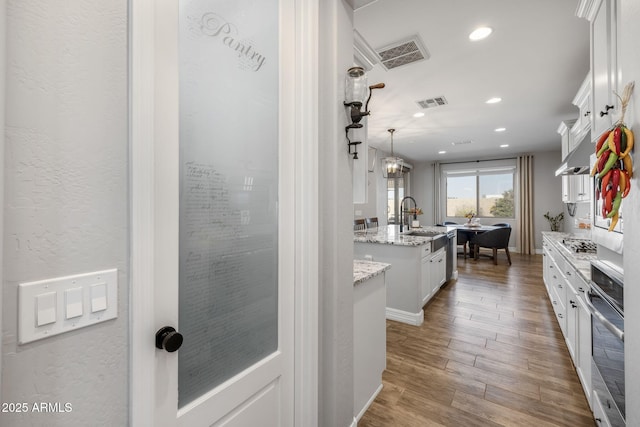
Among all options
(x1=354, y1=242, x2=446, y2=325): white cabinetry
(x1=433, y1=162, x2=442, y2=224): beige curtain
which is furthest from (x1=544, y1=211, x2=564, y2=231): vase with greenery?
(x1=354, y1=242, x2=446, y2=325): white cabinetry

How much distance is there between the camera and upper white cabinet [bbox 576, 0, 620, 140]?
132cm

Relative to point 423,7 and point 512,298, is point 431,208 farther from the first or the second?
point 423,7

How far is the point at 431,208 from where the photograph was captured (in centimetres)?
907

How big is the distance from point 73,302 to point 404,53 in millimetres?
3045

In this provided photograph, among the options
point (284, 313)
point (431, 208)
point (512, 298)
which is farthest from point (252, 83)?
point (431, 208)

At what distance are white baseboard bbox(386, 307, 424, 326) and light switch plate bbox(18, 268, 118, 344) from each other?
307 cm

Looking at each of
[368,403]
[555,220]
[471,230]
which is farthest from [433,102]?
[555,220]

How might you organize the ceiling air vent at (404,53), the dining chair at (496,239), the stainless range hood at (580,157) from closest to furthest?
the stainless range hood at (580,157) → the ceiling air vent at (404,53) → the dining chair at (496,239)

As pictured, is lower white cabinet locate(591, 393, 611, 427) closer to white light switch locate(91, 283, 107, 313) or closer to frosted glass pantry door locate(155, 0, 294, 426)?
frosted glass pantry door locate(155, 0, 294, 426)

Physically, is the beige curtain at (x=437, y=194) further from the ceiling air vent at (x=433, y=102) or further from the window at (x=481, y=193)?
the ceiling air vent at (x=433, y=102)

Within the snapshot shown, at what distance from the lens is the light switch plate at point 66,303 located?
0.55 meters

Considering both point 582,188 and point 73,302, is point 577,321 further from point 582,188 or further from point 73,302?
point 73,302

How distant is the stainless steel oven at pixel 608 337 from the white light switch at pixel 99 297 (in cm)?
186

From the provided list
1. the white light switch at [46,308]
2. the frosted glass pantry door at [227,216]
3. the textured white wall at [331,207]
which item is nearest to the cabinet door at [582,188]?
the textured white wall at [331,207]
